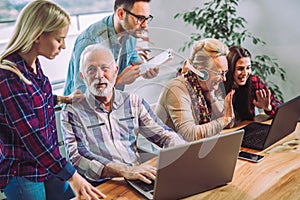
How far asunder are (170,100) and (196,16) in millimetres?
1565

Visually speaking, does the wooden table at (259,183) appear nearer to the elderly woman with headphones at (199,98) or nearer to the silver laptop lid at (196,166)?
the silver laptop lid at (196,166)

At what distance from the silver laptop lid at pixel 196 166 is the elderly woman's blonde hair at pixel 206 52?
0.60 metres

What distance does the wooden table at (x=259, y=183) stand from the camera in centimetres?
144

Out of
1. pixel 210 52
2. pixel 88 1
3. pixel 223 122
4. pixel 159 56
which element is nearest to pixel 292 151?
pixel 223 122

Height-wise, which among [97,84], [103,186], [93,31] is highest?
[93,31]

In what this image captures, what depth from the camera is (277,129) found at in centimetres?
192

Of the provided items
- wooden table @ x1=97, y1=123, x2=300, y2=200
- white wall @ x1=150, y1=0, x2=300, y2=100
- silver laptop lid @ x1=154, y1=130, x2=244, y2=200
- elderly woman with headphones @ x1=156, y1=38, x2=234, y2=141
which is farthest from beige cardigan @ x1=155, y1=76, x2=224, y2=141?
white wall @ x1=150, y1=0, x2=300, y2=100

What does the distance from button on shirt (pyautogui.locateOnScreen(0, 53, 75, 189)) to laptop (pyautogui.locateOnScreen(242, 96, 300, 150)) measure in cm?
89

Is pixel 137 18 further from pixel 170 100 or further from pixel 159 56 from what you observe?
pixel 170 100

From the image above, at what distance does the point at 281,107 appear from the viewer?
183 centimetres

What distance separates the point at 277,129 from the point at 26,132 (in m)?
1.11

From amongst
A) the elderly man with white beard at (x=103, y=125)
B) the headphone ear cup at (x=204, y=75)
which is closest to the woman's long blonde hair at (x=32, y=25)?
the elderly man with white beard at (x=103, y=125)

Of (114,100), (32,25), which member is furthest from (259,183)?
(32,25)

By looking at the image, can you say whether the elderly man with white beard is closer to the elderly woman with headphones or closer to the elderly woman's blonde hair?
the elderly woman with headphones
